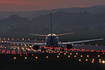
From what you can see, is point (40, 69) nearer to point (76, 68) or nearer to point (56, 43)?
point (76, 68)

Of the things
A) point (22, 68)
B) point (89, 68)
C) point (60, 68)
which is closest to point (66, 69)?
point (60, 68)

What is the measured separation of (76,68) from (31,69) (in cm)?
644

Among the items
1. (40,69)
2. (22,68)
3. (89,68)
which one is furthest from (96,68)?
(22,68)

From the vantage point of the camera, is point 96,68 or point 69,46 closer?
A: point 96,68

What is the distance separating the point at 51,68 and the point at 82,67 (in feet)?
15.0

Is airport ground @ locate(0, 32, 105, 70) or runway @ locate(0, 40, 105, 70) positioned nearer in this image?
airport ground @ locate(0, 32, 105, 70)

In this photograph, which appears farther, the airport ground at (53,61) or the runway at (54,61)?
the runway at (54,61)

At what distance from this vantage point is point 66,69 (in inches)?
1362

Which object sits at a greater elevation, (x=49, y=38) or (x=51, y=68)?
(x=49, y=38)

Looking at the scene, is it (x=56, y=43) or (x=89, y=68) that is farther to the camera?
(x=56, y=43)

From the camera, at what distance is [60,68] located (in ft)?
116

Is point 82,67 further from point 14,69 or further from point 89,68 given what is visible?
point 14,69

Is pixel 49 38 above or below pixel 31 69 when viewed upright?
above

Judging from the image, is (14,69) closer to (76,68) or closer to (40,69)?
(40,69)
